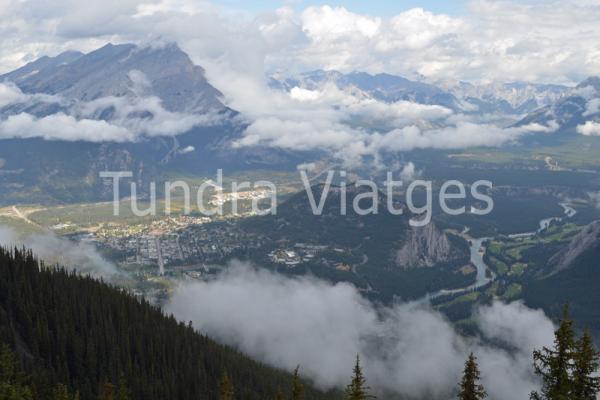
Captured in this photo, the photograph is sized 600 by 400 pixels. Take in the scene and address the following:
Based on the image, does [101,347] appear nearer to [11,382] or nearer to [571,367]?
[11,382]

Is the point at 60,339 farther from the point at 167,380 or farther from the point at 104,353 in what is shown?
the point at 167,380

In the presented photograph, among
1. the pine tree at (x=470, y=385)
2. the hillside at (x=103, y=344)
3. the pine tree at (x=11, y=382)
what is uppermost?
the pine tree at (x=470, y=385)

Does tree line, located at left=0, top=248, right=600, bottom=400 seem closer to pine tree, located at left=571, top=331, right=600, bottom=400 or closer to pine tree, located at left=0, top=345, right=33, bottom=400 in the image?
pine tree, located at left=0, top=345, right=33, bottom=400

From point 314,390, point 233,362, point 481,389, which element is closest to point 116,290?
point 233,362

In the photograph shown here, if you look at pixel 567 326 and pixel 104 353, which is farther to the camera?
pixel 104 353

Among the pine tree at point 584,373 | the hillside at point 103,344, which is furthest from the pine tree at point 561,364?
the hillside at point 103,344

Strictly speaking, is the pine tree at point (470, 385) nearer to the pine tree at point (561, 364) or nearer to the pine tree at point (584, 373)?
the pine tree at point (561, 364)
